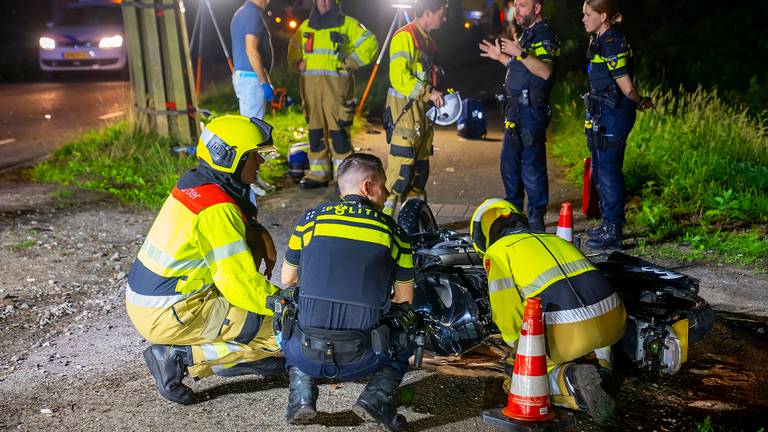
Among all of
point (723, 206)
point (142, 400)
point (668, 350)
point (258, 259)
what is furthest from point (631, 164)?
point (142, 400)

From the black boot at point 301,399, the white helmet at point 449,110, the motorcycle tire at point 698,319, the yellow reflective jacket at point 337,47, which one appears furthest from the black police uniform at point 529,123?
the black boot at point 301,399

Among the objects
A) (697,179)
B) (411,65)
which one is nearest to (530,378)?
(411,65)

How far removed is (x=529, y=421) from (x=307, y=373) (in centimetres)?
101

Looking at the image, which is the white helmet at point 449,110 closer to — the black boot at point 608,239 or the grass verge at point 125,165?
the black boot at point 608,239

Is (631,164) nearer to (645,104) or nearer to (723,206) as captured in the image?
(723,206)

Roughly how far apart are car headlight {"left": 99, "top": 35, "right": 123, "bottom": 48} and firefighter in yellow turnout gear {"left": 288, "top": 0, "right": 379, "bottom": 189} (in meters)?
9.49

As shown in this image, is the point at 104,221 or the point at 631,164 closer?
the point at 104,221

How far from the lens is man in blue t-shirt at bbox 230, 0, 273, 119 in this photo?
8.27 meters

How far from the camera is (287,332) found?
393 centimetres

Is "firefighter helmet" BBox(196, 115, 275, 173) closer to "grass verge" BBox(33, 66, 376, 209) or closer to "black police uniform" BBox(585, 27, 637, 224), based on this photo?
"black police uniform" BBox(585, 27, 637, 224)

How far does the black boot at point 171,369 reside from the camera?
13.9 feet

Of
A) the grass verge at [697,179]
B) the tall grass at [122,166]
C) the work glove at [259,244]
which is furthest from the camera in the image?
the tall grass at [122,166]

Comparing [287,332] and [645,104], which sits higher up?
[645,104]

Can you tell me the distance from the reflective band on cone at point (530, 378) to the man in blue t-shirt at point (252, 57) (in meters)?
5.00
